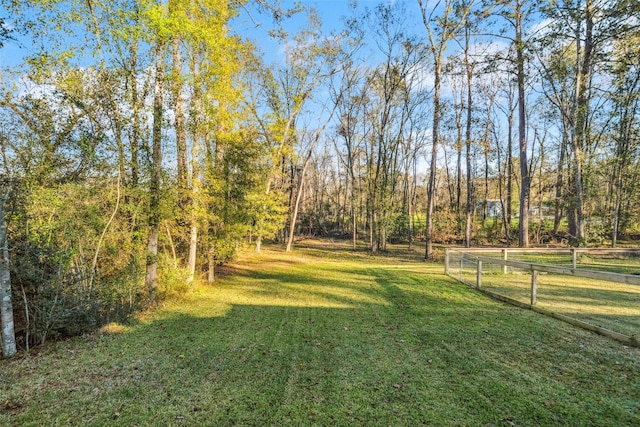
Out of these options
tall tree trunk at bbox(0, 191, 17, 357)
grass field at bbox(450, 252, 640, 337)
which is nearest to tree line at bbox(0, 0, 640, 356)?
tall tree trunk at bbox(0, 191, 17, 357)

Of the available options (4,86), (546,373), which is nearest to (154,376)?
(546,373)

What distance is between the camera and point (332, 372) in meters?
3.38

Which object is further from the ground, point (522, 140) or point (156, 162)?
point (522, 140)

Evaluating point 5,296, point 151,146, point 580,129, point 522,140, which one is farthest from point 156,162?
point 580,129

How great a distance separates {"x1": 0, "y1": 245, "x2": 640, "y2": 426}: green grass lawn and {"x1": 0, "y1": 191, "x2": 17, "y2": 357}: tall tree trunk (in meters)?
0.26

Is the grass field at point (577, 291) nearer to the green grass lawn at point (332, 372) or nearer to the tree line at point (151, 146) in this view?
the green grass lawn at point (332, 372)

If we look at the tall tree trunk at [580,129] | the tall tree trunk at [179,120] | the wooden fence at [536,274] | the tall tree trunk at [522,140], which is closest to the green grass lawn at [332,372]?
the wooden fence at [536,274]

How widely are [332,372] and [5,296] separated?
4.20 metres

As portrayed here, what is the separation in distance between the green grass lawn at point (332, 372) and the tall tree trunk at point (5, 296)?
0.87 feet

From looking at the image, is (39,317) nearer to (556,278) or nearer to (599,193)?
(556,278)

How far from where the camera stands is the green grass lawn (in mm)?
2584

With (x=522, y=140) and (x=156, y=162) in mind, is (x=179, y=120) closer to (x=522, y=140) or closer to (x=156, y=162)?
(x=156, y=162)

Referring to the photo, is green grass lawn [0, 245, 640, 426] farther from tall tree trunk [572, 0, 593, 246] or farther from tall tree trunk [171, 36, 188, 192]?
tall tree trunk [572, 0, 593, 246]

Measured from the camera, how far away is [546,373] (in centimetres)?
314
